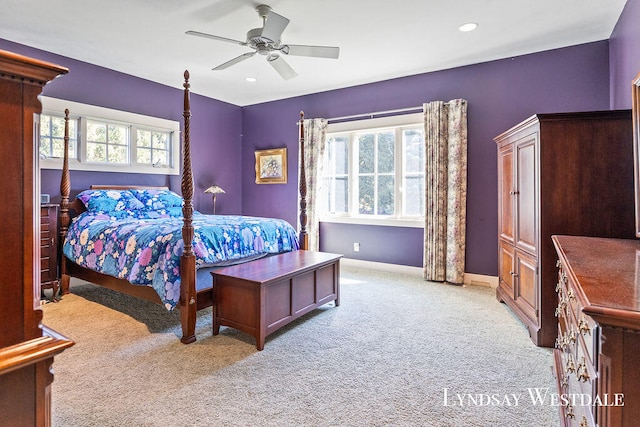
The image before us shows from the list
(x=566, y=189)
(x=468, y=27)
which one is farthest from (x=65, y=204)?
(x=566, y=189)

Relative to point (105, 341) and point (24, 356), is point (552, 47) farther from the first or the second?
point (105, 341)

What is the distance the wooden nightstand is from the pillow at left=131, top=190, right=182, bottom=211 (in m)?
0.90

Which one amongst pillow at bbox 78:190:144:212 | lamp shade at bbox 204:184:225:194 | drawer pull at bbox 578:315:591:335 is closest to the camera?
drawer pull at bbox 578:315:591:335

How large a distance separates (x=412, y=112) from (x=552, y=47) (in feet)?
5.14

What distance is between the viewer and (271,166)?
5.80 m

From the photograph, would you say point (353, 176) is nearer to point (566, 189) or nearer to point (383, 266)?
point (383, 266)

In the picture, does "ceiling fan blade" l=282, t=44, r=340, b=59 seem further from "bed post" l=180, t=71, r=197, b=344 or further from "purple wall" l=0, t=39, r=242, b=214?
"purple wall" l=0, t=39, r=242, b=214

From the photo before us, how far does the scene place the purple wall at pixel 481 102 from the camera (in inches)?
141

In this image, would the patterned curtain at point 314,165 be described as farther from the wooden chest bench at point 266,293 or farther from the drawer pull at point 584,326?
the drawer pull at point 584,326

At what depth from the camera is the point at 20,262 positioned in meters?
0.67

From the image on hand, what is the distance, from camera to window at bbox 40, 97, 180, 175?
3879mm

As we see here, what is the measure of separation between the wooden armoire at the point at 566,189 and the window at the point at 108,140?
4456 millimetres

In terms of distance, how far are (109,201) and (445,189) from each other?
391cm

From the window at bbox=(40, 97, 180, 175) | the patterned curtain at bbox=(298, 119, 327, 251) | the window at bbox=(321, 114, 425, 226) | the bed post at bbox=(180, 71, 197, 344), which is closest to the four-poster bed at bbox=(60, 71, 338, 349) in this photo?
the bed post at bbox=(180, 71, 197, 344)
